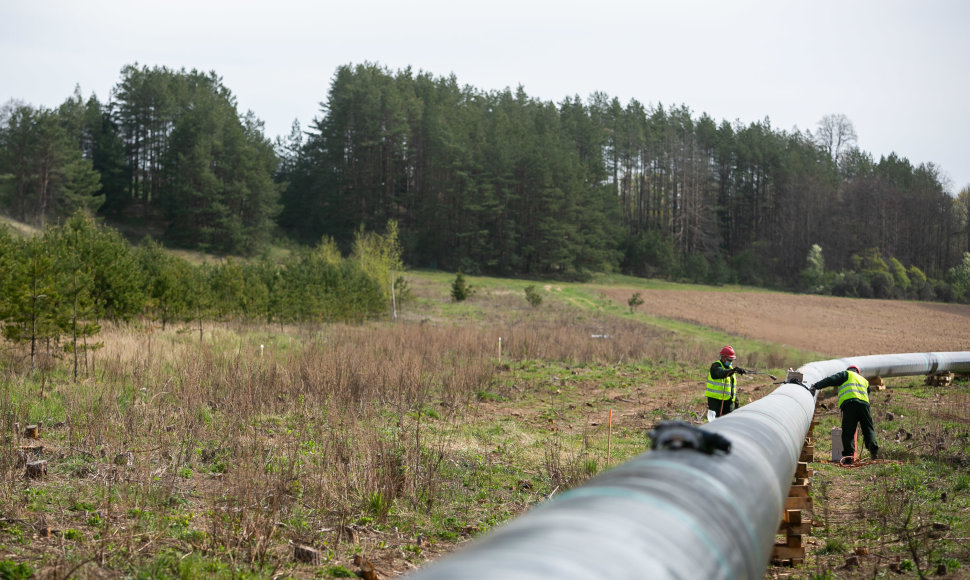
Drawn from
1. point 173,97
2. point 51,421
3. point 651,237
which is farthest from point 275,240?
point 51,421

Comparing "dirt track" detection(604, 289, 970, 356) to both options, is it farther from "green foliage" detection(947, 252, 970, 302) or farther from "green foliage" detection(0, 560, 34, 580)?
"green foliage" detection(0, 560, 34, 580)

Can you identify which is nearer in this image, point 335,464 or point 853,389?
point 335,464

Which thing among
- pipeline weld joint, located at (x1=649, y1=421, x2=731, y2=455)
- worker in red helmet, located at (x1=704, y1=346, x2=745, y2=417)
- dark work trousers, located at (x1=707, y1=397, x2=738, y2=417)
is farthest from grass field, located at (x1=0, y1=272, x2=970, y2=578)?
pipeline weld joint, located at (x1=649, y1=421, x2=731, y2=455)

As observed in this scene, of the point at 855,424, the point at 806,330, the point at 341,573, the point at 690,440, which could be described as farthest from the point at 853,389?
the point at 806,330

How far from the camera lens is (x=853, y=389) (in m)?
11.7

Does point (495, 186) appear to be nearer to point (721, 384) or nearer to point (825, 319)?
point (825, 319)

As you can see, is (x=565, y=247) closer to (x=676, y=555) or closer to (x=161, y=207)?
(x=161, y=207)

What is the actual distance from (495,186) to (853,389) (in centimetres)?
5930

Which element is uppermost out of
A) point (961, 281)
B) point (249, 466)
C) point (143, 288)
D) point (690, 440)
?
point (961, 281)

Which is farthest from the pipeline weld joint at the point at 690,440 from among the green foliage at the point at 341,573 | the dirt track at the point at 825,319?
the dirt track at the point at 825,319

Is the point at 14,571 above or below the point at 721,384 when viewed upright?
below

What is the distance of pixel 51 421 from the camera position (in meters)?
9.73

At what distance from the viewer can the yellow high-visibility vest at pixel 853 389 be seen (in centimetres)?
1165

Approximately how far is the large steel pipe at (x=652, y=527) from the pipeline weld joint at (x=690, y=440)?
3 cm
